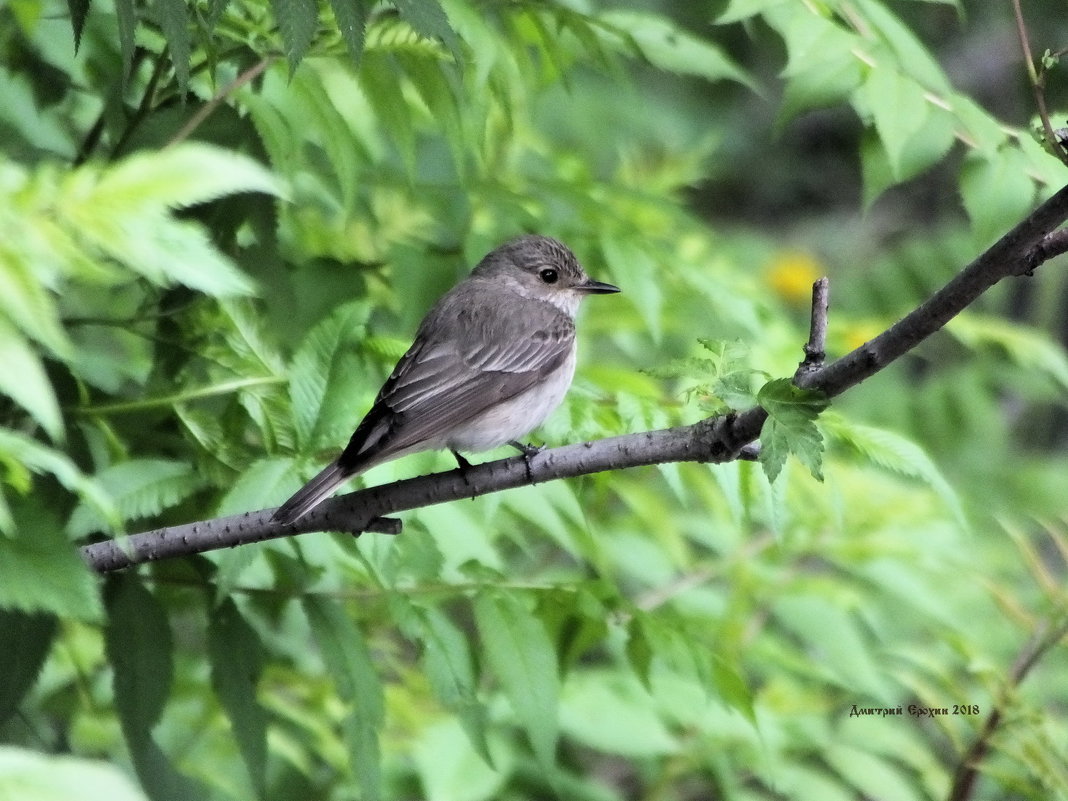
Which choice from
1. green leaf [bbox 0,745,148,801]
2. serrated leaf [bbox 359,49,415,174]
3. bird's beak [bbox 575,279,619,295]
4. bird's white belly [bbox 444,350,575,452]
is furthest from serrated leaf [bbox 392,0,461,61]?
bird's beak [bbox 575,279,619,295]

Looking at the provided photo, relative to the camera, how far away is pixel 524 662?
10.1 feet

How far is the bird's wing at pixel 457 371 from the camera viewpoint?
315 centimetres

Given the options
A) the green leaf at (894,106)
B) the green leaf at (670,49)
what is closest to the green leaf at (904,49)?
the green leaf at (894,106)

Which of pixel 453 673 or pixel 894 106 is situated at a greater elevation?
pixel 894 106

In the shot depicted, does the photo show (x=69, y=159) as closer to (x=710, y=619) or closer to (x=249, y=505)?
(x=249, y=505)

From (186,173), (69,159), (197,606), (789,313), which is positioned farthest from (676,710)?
(789,313)

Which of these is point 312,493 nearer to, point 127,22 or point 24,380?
point 127,22

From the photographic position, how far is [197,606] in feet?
12.1

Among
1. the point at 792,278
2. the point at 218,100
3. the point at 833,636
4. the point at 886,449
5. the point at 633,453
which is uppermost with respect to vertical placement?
the point at 792,278

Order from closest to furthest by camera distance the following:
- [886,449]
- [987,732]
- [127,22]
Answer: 1. [127,22]
2. [886,449]
3. [987,732]

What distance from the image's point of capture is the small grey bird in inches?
123

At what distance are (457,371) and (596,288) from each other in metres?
0.85

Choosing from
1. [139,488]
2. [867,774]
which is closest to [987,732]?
[867,774]

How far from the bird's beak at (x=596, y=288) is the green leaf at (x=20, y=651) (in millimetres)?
2200
